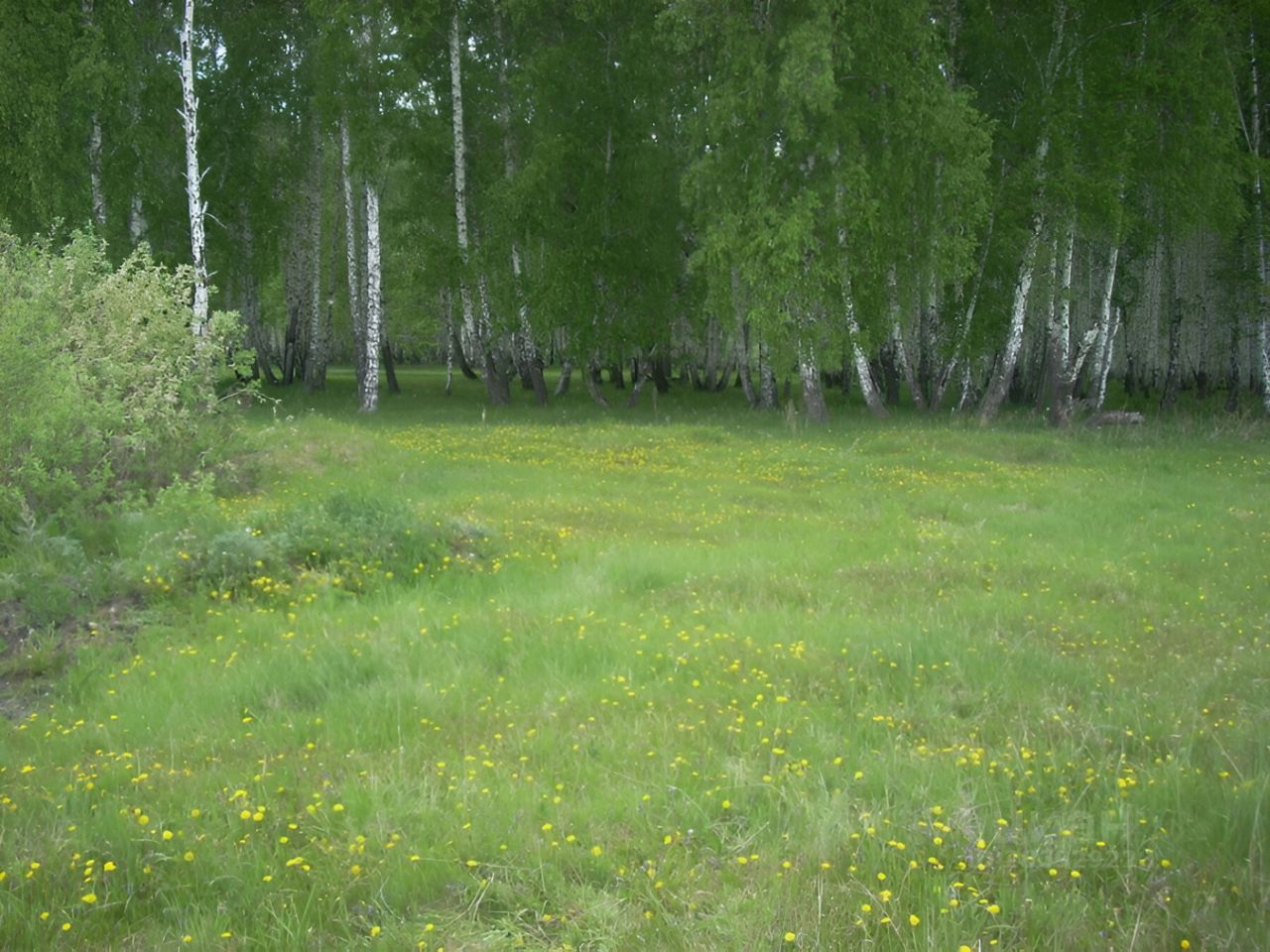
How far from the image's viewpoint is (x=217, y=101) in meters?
31.5

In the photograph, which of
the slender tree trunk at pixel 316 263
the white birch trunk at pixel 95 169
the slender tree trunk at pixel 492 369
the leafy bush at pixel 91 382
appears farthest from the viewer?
the slender tree trunk at pixel 316 263

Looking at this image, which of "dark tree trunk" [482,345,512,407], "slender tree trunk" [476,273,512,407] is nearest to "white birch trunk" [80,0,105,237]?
"slender tree trunk" [476,273,512,407]

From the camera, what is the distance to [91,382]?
10.4m

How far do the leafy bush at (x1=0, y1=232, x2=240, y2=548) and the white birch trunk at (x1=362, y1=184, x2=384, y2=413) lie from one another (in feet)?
36.6

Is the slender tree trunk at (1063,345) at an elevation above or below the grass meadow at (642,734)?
above

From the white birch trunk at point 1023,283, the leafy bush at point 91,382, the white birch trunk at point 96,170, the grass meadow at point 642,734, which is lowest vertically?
the grass meadow at point 642,734

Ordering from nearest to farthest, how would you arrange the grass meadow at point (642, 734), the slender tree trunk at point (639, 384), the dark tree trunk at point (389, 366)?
1. the grass meadow at point (642, 734)
2. the slender tree trunk at point (639, 384)
3. the dark tree trunk at point (389, 366)

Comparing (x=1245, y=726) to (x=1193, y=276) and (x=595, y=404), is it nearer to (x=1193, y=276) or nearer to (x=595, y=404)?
(x=595, y=404)

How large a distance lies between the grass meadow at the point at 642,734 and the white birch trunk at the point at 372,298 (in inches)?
555

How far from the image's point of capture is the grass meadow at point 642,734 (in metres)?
4.03

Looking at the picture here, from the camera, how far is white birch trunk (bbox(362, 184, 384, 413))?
25.2 metres

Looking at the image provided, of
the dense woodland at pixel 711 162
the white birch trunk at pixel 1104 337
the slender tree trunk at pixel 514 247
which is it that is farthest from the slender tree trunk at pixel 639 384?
the white birch trunk at pixel 1104 337

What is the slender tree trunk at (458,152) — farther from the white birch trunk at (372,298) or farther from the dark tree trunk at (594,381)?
the dark tree trunk at (594,381)

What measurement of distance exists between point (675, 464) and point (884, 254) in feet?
33.3
